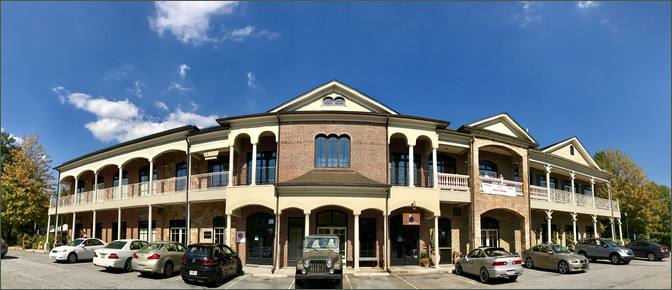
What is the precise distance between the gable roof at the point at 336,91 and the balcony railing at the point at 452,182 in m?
4.56

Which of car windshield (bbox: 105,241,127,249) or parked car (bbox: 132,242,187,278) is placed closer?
parked car (bbox: 132,242,187,278)

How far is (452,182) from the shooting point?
2392 centimetres

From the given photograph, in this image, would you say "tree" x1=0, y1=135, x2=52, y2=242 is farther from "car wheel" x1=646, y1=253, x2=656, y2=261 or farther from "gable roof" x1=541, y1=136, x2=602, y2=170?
"car wheel" x1=646, y1=253, x2=656, y2=261

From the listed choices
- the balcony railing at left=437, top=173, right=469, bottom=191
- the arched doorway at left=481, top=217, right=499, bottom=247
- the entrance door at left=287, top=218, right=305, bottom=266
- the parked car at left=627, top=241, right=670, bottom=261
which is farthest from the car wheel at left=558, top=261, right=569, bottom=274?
the entrance door at left=287, top=218, right=305, bottom=266

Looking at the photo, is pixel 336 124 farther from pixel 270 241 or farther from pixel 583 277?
pixel 583 277

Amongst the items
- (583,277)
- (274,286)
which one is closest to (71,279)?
(274,286)

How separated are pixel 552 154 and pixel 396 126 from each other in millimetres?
13999

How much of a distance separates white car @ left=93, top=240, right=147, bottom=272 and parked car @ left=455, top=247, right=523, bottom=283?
15603 millimetres

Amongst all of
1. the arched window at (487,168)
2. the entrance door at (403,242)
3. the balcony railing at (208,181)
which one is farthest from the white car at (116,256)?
the arched window at (487,168)

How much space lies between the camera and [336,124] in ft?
72.1

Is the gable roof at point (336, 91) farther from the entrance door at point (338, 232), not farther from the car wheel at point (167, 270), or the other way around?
the car wheel at point (167, 270)

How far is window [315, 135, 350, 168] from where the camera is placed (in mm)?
21797

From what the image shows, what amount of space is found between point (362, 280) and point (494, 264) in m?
5.39

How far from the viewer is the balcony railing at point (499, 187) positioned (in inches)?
953
